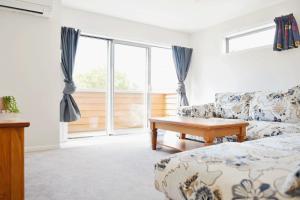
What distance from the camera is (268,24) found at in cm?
386

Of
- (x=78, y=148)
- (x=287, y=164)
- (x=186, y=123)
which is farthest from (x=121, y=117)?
(x=287, y=164)

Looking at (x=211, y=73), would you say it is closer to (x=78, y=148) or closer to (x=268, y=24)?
(x=268, y=24)

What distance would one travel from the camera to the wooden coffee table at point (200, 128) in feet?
8.11

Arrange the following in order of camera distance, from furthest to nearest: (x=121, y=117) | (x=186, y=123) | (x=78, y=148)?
(x=121, y=117)
(x=78, y=148)
(x=186, y=123)

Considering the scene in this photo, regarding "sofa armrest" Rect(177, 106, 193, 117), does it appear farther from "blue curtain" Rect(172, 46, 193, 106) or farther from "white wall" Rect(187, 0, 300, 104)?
"blue curtain" Rect(172, 46, 193, 106)

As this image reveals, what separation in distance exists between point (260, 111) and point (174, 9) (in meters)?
2.15

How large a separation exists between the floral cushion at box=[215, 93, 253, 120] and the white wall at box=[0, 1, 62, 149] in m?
2.62

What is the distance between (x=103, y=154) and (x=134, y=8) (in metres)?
2.43

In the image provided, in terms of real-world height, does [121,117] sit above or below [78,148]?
above

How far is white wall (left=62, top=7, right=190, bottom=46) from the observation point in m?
4.01

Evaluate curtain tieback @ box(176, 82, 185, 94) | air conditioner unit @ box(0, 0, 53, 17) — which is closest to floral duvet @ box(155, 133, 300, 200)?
air conditioner unit @ box(0, 0, 53, 17)

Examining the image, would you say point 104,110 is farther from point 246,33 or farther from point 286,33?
point 286,33

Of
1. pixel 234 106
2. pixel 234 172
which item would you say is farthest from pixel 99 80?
pixel 234 172

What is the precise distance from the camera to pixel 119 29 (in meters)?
4.45
